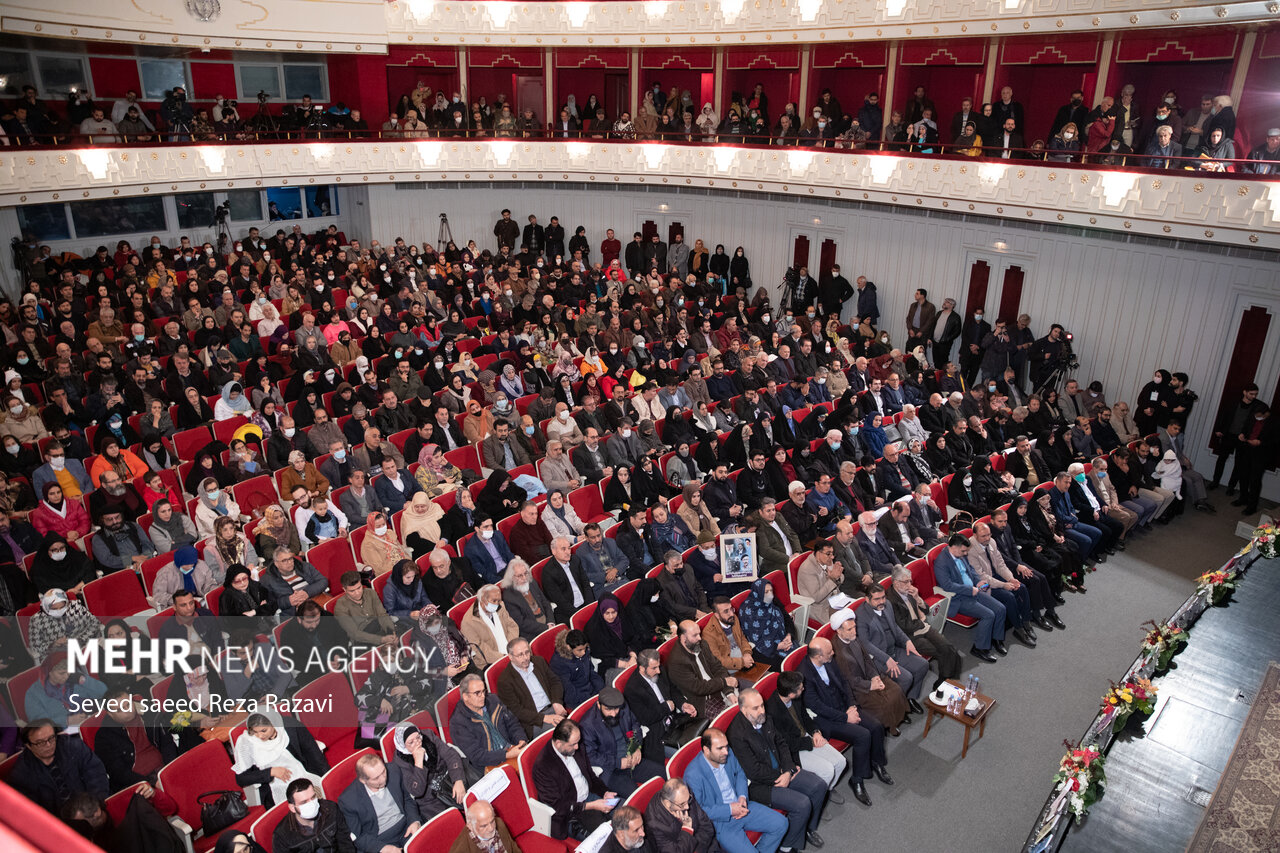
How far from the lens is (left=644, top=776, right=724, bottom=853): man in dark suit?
5.00 meters

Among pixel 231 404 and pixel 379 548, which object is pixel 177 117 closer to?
pixel 231 404

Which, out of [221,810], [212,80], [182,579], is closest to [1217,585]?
[221,810]

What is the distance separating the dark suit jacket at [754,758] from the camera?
570 cm

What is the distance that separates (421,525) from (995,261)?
1123 centimetres

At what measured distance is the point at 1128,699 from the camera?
640cm

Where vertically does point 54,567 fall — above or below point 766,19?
below

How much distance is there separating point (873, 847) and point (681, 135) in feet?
47.4

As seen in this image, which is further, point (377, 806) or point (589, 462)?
point (589, 462)

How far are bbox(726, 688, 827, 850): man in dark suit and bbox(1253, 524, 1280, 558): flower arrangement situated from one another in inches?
245

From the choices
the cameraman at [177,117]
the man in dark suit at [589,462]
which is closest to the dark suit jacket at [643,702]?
the man in dark suit at [589,462]

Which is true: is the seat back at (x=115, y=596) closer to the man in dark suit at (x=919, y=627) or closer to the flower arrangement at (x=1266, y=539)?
the man in dark suit at (x=919, y=627)

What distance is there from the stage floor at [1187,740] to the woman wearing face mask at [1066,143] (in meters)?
6.88

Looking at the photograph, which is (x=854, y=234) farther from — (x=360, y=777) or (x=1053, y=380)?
(x=360, y=777)

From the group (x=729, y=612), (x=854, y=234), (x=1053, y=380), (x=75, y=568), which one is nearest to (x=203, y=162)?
(x=75, y=568)
